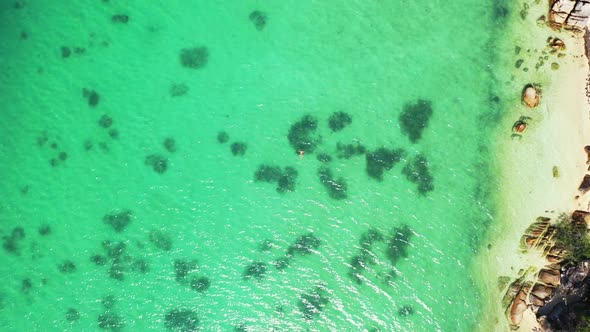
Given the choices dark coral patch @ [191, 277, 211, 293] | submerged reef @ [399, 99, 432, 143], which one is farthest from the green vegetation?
dark coral patch @ [191, 277, 211, 293]

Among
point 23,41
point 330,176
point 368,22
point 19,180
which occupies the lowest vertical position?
point 19,180

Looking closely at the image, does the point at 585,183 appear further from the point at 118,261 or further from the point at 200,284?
the point at 118,261

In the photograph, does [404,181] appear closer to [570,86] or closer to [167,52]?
[570,86]

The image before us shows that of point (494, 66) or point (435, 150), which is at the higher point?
point (494, 66)

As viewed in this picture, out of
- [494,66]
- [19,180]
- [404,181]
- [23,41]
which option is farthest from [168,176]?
[494,66]

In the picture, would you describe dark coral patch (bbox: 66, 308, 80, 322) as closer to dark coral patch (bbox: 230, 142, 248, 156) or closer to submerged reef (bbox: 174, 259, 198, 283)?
submerged reef (bbox: 174, 259, 198, 283)

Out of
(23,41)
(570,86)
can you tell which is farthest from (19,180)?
(570,86)

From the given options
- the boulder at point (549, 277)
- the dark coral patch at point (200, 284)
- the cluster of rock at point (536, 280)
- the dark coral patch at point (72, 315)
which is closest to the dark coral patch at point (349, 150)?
the cluster of rock at point (536, 280)
